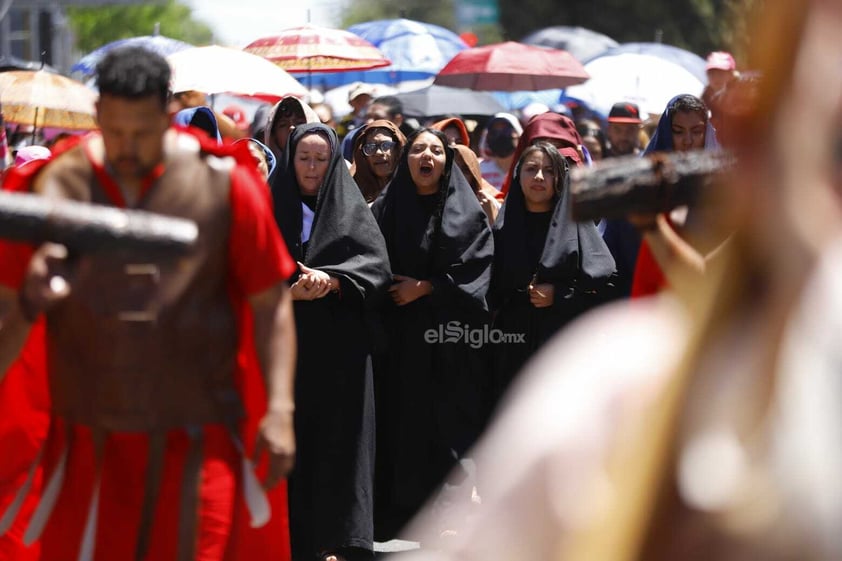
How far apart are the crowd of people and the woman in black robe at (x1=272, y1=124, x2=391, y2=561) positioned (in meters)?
0.01

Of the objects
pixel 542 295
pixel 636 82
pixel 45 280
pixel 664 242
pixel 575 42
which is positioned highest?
pixel 664 242

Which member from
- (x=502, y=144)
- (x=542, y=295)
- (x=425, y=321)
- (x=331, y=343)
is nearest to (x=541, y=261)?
(x=542, y=295)

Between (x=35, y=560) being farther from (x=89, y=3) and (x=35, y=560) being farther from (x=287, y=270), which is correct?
(x=89, y=3)

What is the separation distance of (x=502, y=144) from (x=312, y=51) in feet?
6.05

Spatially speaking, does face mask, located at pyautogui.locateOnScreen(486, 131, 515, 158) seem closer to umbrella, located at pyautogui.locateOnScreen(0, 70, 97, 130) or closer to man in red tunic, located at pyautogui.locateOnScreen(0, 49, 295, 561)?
umbrella, located at pyautogui.locateOnScreen(0, 70, 97, 130)

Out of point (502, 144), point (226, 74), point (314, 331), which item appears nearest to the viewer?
point (314, 331)

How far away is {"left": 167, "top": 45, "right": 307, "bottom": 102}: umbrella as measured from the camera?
962cm

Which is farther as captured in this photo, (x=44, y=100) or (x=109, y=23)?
(x=109, y=23)

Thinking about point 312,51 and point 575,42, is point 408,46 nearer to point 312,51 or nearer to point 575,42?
point 312,51

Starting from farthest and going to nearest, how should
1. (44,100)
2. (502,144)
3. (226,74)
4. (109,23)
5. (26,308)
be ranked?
(109,23) → (502,144) → (44,100) → (226,74) → (26,308)

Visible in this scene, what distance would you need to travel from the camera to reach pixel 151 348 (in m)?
4.12

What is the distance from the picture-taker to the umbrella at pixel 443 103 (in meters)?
14.2

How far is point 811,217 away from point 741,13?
6.8 inches

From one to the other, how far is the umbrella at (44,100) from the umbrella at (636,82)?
230 inches
